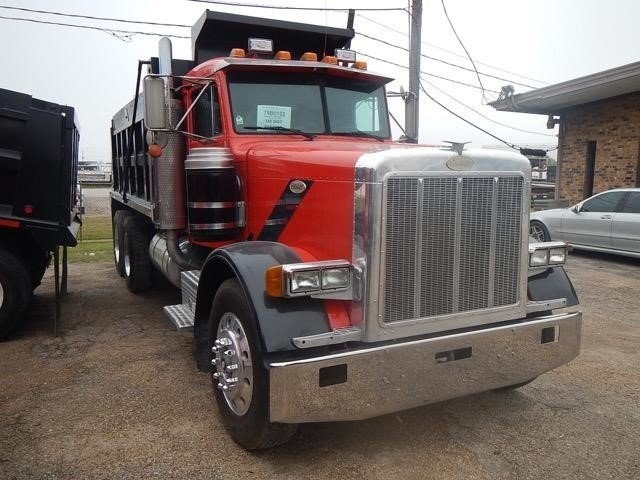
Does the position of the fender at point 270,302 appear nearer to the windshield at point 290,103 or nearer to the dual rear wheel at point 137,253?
the windshield at point 290,103

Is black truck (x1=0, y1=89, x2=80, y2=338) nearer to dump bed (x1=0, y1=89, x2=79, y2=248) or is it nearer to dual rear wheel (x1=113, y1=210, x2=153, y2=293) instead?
dump bed (x1=0, y1=89, x2=79, y2=248)

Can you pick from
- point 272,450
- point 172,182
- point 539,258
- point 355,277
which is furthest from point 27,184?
point 539,258

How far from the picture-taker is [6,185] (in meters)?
5.20

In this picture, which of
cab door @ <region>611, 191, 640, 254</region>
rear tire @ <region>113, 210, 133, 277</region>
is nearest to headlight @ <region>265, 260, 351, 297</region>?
rear tire @ <region>113, 210, 133, 277</region>

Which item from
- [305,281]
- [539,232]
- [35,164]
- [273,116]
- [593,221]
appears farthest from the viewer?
[539,232]

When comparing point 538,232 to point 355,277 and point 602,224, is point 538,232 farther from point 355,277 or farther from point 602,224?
point 355,277

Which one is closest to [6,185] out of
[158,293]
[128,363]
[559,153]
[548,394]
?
[128,363]

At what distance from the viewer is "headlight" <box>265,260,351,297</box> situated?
9.37 ft

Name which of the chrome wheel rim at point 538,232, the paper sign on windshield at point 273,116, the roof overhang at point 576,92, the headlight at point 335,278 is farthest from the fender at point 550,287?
the roof overhang at point 576,92

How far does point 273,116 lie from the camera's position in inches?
175

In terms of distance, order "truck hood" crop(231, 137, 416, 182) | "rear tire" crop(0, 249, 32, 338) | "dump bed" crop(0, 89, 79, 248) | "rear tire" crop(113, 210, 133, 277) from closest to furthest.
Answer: "truck hood" crop(231, 137, 416, 182) < "dump bed" crop(0, 89, 79, 248) < "rear tire" crop(0, 249, 32, 338) < "rear tire" crop(113, 210, 133, 277)

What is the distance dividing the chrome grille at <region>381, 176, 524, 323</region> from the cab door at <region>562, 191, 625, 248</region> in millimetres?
8106

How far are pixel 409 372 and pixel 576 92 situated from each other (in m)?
13.1

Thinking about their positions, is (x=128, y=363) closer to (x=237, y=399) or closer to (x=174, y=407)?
(x=174, y=407)
